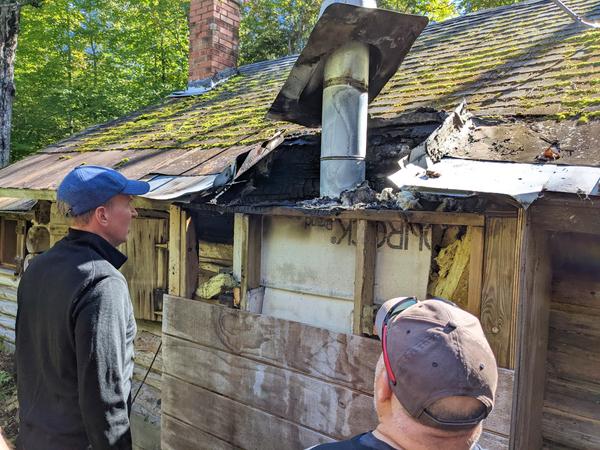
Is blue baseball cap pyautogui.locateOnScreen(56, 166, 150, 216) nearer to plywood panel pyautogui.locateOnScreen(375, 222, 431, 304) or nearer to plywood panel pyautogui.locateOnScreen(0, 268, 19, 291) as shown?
plywood panel pyautogui.locateOnScreen(375, 222, 431, 304)

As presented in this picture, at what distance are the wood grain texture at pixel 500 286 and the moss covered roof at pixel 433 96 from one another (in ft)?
→ 3.34

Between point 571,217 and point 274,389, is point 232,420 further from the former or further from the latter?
point 571,217

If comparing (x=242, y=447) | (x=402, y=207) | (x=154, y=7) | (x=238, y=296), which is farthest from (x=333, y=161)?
(x=154, y=7)

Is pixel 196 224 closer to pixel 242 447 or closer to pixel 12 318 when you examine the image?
pixel 242 447

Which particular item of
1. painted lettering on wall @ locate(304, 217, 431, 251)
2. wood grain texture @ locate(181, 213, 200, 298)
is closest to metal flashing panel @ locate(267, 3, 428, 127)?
painted lettering on wall @ locate(304, 217, 431, 251)

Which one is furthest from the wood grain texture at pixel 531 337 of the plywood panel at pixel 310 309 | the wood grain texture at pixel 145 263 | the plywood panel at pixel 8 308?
the plywood panel at pixel 8 308

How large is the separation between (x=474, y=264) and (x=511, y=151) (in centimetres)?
69

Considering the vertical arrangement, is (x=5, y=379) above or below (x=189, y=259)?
below

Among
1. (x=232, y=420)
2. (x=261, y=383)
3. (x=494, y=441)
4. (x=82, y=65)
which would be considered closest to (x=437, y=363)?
(x=494, y=441)

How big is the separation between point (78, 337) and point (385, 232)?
1.94m

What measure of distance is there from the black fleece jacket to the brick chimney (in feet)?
22.5

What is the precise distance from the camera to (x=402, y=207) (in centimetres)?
A: 280

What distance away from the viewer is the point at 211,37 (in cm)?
838

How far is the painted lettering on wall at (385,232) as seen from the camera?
2.91m
